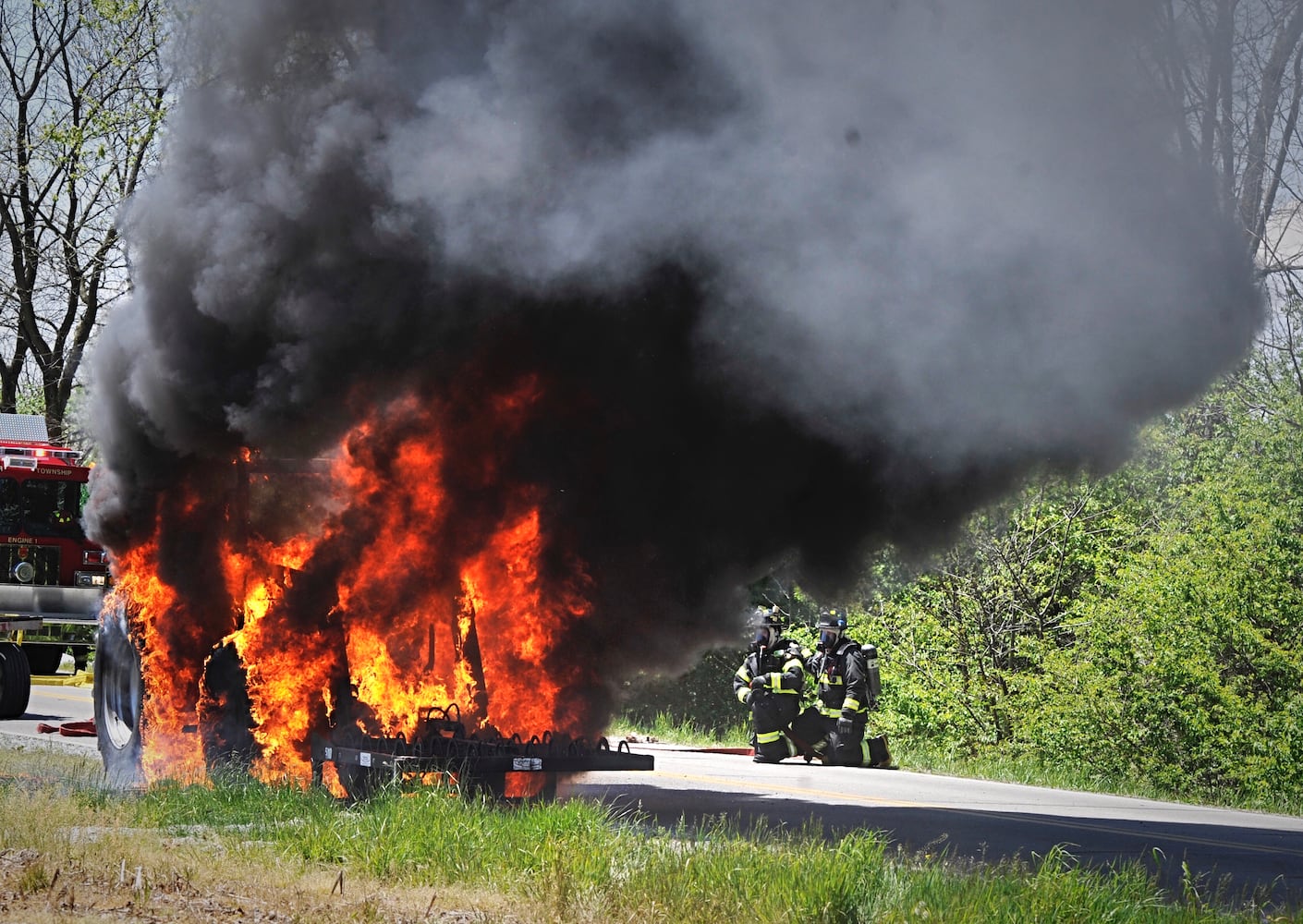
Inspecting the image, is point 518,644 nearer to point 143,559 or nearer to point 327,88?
point 143,559

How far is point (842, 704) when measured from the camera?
1797 cm

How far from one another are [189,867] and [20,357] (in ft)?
A: 94.4

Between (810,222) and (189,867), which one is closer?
(189,867)

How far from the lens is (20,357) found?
33.6 metres

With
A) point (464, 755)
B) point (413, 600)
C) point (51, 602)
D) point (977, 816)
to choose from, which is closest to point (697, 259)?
point (413, 600)

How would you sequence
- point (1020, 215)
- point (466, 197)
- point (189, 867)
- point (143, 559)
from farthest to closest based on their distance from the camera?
1. point (143, 559)
2. point (466, 197)
3. point (1020, 215)
4. point (189, 867)

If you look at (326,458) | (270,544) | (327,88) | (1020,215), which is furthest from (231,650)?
(1020,215)

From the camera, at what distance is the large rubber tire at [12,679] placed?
1912 centimetres

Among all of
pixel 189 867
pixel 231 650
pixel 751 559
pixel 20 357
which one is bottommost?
pixel 189 867

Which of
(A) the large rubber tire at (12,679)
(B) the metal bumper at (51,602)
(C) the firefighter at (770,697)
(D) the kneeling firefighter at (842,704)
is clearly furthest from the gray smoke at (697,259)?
(A) the large rubber tire at (12,679)

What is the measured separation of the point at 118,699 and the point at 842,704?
8.85m

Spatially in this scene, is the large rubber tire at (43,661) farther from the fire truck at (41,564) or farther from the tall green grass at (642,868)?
the tall green grass at (642,868)

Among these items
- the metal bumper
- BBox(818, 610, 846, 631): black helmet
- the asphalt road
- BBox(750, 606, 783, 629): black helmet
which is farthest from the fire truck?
BBox(818, 610, 846, 631): black helmet

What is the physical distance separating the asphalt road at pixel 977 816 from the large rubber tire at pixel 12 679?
2168mm
